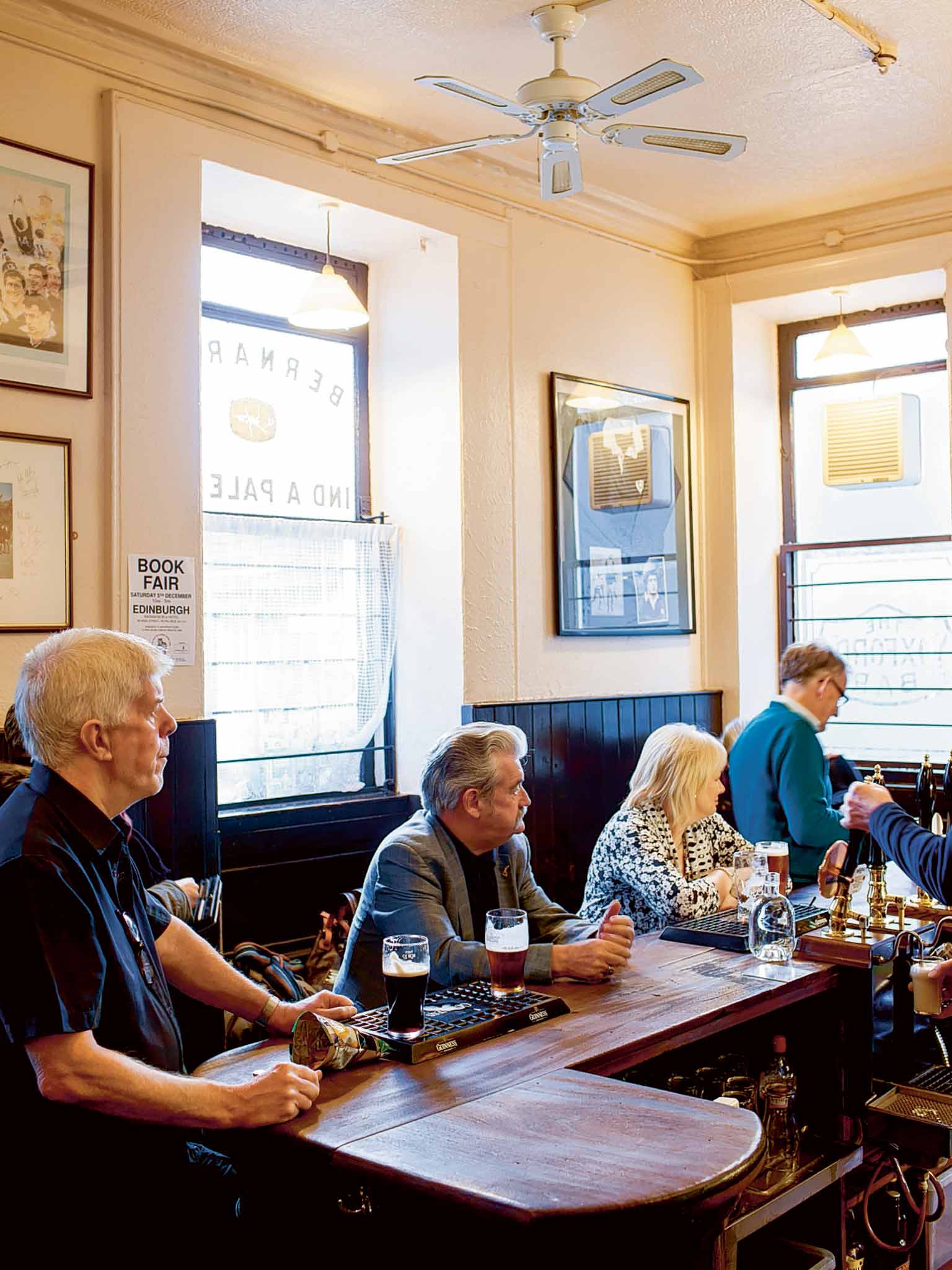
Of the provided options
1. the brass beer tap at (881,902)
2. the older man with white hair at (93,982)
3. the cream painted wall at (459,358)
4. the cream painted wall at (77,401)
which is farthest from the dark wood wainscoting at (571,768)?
the older man with white hair at (93,982)

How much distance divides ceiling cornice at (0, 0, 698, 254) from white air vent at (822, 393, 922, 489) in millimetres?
1179

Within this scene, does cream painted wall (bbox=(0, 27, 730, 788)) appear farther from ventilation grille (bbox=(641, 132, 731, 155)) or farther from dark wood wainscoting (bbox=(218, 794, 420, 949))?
ventilation grille (bbox=(641, 132, 731, 155))

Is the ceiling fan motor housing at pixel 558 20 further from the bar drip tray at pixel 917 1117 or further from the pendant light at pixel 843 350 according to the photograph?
the bar drip tray at pixel 917 1117

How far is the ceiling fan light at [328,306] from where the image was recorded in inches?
171

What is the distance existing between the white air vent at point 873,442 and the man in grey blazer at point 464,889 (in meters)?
3.33

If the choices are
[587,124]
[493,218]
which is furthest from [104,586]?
[493,218]

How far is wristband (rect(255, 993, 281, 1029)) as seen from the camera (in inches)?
89.6

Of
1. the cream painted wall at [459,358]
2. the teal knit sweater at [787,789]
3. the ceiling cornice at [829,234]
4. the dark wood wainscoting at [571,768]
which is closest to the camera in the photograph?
the cream painted wall at [459,358]

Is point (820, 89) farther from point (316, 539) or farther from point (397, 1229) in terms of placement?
point (397, 1229)

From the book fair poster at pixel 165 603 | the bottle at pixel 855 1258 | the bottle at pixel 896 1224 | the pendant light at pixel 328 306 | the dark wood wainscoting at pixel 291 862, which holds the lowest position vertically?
the bottle at pixel 855 1258

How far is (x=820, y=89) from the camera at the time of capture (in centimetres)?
442

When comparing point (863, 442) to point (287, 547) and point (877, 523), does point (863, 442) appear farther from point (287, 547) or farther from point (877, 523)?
point (287, 547)

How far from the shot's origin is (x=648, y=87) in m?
3.26

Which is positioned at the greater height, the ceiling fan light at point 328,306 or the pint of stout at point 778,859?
the ceiling fan light at point 328,306
